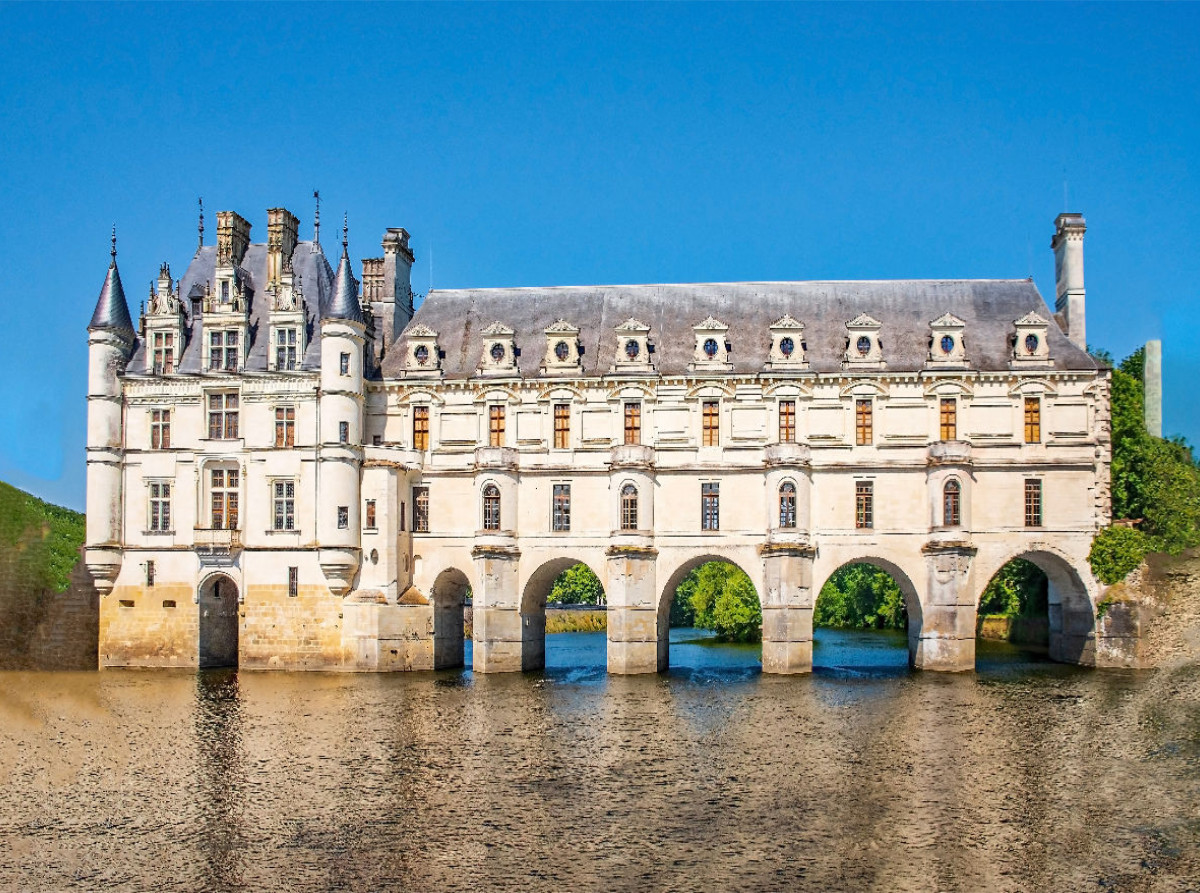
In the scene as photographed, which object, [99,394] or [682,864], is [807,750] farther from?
[99,394]

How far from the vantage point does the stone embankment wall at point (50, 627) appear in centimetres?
5319

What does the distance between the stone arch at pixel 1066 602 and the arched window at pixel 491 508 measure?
19863 mm

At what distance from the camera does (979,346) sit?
166 ft

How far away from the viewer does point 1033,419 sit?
4928 cm

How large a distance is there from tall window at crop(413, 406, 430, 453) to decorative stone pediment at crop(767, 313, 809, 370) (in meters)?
14.9

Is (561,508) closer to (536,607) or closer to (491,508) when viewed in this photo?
(491,508)

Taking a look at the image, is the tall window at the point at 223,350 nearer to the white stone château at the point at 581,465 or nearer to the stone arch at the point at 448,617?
the white stone château at the point at 581,465

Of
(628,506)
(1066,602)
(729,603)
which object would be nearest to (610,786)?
(628,506)

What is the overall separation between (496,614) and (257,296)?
18792 millimetres

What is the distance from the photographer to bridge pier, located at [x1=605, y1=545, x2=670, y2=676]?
48500 millimetres

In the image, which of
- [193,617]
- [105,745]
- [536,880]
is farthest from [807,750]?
[193,617]

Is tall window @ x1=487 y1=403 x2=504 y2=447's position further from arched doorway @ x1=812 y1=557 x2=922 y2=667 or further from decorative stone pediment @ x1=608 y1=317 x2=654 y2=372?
arched doorway @ x1=812 y1=557 x2=922 y2=667

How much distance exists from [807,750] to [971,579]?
19.3 m

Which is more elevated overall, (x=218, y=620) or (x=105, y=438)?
(x=105, y=438)
